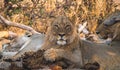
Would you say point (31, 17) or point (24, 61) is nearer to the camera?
point (24, 61)

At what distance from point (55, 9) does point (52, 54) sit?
8.45 m

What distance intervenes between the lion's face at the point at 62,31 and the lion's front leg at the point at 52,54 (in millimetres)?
121

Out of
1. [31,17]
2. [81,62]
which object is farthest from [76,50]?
[31,17]

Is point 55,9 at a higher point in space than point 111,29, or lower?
lower

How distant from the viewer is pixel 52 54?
5.62m

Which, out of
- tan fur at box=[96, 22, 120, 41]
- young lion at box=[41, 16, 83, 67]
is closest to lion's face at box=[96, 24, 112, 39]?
tan fur at box=[96, 22, 120, 41]

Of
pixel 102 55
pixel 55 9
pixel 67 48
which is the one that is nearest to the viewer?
pixel 67 48

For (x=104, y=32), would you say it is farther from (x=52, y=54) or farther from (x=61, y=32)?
(x=52, y=54)

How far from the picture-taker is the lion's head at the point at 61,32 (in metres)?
5.81

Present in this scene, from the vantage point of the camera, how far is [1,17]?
12.8 m

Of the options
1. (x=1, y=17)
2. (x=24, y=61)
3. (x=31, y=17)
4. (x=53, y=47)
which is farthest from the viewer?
(x=31, y=17)

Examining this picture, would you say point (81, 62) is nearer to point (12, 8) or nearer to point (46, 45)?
point (46, 45)

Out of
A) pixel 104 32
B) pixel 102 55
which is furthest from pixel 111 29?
pixel 102 55

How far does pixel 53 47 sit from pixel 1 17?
7.09 m
